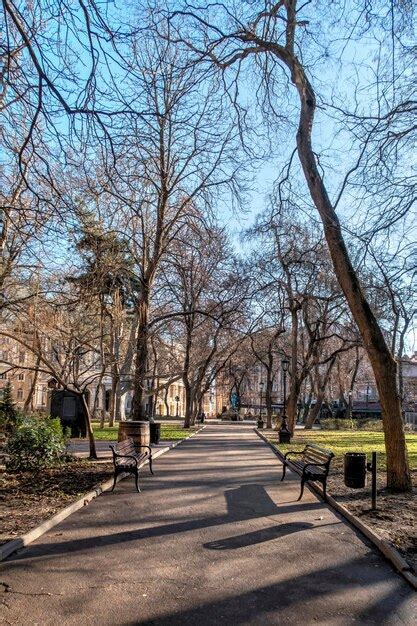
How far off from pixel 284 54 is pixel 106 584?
10.7 m

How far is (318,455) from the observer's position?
11375mm

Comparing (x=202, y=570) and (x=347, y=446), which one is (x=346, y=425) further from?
(x=202, y=570)

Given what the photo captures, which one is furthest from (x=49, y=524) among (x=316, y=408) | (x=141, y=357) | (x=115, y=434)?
(x=316, y=408)

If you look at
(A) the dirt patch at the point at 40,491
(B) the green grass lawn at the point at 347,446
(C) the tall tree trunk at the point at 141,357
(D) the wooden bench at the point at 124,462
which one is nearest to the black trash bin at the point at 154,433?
(C) the tall tree trunk at the point at 141,357

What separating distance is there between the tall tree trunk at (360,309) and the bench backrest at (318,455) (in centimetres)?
139

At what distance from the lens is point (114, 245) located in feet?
55.9

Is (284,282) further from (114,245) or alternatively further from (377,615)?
(377,615)

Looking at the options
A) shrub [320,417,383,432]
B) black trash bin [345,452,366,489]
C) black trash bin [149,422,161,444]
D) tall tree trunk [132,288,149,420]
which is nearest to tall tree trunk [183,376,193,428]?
shrub [320,417,383,432]

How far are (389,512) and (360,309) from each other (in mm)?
4180

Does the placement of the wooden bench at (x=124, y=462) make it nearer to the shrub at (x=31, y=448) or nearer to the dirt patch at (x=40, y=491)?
the dirt patch at (x=40, y=491)

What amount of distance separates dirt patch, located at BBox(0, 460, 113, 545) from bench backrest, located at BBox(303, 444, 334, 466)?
4306mm

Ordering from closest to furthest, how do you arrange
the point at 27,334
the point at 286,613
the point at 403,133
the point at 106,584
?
the point at 286,613
the point at 106,584
the point at 403,133
the point at 27,334

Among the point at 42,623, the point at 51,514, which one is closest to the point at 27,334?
the point at 51,514

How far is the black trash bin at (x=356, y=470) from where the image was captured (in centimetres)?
1002
